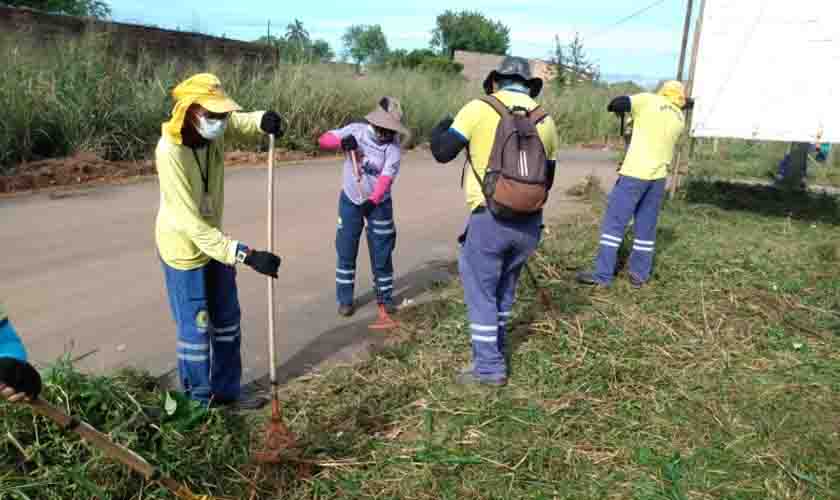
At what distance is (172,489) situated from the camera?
2564 millimetres

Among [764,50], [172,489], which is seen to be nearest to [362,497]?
[172,489]

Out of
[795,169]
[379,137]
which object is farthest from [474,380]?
[795,169]

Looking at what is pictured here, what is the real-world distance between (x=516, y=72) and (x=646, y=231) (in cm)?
288

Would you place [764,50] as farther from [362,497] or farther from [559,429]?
[362,497]

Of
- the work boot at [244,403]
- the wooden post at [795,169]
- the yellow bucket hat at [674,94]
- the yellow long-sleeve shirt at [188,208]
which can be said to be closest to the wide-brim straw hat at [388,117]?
the yellow long-sleeve shirt at [188,208]

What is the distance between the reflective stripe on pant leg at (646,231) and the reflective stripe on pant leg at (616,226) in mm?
115

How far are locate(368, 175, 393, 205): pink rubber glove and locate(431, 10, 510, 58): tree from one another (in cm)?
6700

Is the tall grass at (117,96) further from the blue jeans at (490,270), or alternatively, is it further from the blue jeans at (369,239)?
the blue jeans at (490,270)

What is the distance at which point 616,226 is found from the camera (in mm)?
6109

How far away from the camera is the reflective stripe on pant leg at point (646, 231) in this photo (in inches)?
242

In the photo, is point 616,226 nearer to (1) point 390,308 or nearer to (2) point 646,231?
(2) point 646,231

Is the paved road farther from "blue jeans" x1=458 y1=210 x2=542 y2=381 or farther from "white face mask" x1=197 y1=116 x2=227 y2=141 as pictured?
"white face mask" x1=197 y1=116 x2=227 y2=141

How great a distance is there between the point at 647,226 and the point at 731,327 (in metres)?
1.33

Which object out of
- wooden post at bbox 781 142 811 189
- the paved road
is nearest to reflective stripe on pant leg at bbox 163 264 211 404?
the paved road
